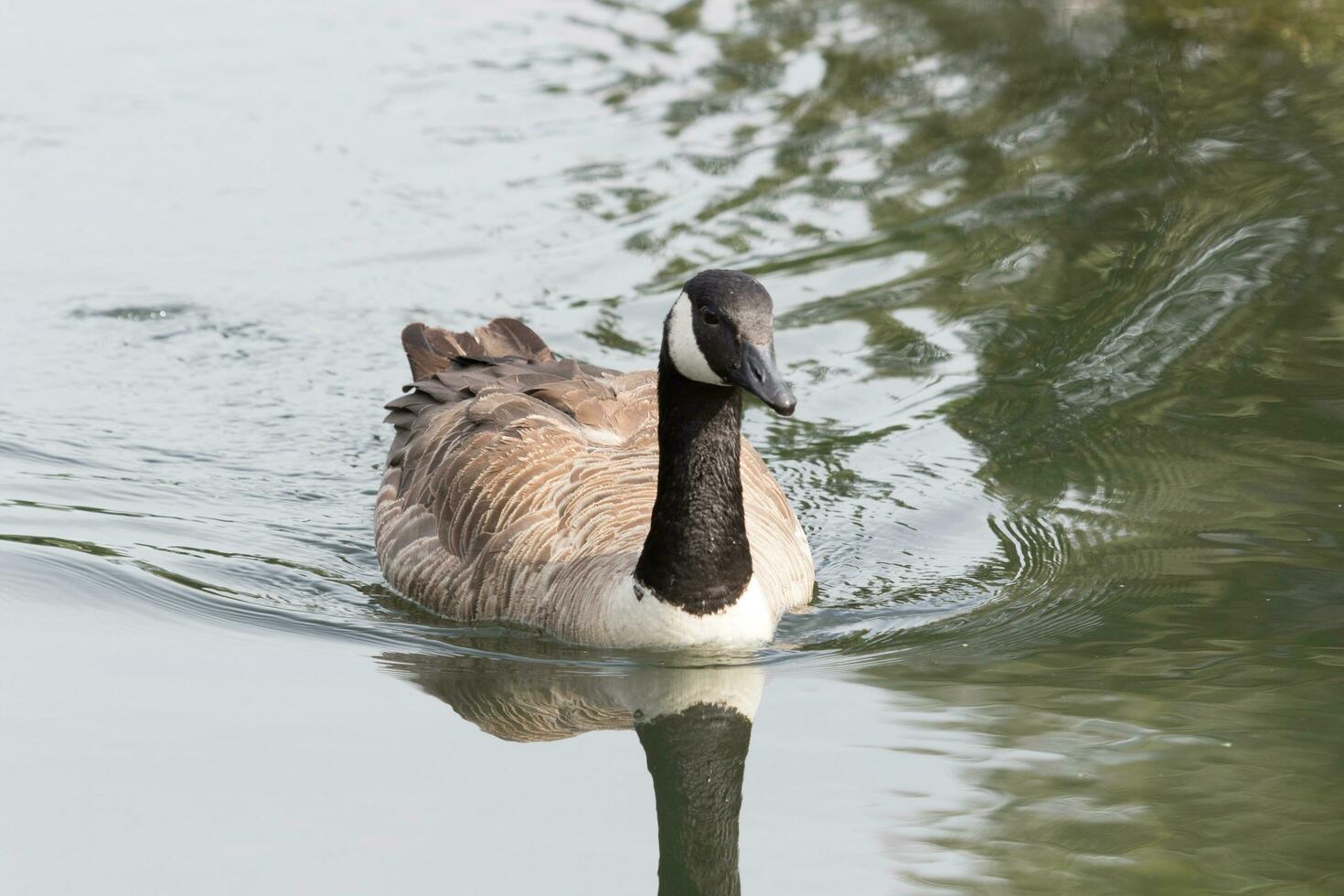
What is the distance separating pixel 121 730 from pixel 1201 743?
181 inches

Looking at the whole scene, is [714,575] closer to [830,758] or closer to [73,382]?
[830,758]

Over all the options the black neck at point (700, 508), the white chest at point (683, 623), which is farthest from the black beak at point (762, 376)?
the white chest at point (683, 623)

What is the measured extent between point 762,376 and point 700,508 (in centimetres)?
106

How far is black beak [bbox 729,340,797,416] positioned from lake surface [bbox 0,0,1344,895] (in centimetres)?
149

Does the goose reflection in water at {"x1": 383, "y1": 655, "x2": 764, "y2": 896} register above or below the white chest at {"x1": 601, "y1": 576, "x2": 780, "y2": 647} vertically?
below

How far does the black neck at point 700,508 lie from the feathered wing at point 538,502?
41 cm

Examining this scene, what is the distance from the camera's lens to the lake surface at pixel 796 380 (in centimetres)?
764

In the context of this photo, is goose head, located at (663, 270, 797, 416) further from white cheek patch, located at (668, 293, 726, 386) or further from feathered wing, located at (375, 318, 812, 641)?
feathered wing, located at (375, 318, 812, 641)

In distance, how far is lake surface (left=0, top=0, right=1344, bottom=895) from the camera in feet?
25.1

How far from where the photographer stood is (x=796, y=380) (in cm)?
1314

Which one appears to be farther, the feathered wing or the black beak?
the feathered wing

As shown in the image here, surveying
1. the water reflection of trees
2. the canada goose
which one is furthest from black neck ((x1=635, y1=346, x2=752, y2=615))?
the water reflection of trees

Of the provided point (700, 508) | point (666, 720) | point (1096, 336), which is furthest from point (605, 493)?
point (1096, 336)

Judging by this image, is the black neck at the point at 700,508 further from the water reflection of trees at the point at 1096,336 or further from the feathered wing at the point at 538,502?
the water reflection of trees at the point at 1096,336
